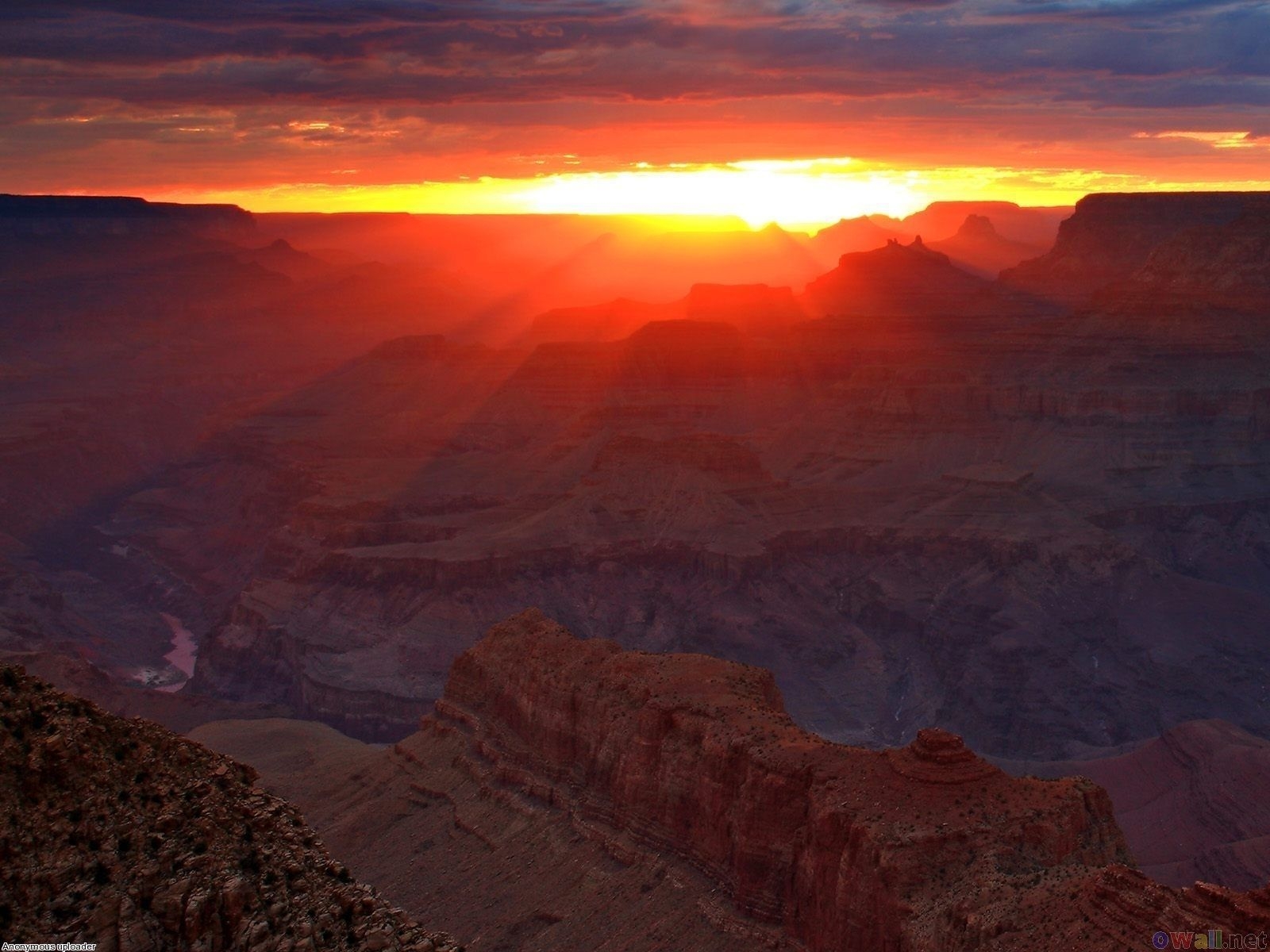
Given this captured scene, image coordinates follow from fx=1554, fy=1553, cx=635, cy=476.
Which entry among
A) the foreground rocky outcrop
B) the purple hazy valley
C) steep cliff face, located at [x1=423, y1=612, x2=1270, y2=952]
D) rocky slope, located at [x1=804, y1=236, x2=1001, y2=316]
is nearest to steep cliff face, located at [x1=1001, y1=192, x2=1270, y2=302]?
the purple hazy valley

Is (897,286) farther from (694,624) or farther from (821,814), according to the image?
(821,814)

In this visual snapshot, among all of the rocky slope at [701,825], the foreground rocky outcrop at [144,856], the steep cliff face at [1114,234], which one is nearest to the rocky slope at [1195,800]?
the rocky slope at [701,825]

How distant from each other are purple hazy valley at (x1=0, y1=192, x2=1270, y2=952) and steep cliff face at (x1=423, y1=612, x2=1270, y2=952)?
126 millimetres

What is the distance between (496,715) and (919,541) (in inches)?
2473

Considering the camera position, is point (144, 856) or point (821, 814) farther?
point (821, 814)

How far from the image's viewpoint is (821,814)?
37.5 metres

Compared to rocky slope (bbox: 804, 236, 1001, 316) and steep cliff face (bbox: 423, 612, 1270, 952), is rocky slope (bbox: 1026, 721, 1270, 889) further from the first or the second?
rocky slope (bbox: 804, 236, 1001, 316)

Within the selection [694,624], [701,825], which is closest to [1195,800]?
[701,825]

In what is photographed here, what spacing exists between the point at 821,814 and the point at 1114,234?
152612mm

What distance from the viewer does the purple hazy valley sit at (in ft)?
95.4

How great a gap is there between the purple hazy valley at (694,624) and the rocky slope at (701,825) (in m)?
0.14

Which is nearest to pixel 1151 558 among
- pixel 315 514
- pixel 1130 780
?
pixel 1130 780

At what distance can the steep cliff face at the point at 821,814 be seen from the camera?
30.7m

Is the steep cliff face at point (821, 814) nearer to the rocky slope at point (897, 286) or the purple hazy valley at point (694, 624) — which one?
the purple hazy valley at point (694, 624)
